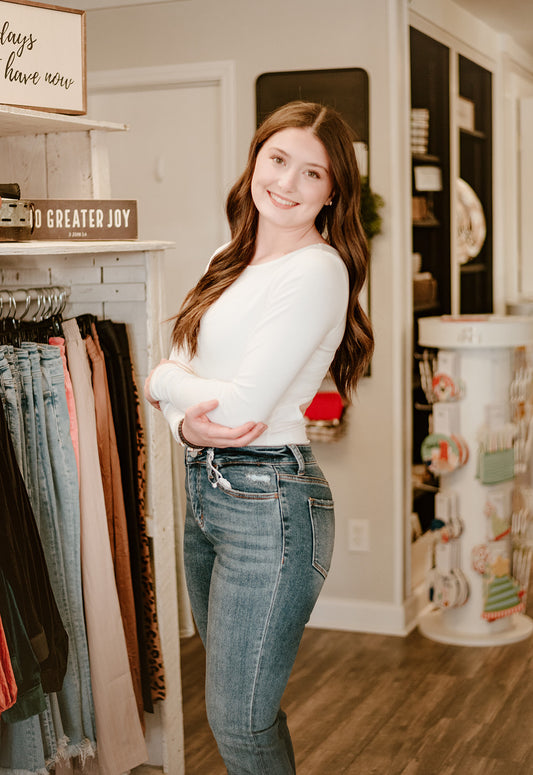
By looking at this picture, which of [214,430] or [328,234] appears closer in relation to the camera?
[214,430]

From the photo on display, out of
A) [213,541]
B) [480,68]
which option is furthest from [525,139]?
[213,541]

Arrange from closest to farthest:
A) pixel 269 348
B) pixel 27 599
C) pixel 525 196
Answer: pixel 269 348 < pixel 27 599 < pixel 525 196

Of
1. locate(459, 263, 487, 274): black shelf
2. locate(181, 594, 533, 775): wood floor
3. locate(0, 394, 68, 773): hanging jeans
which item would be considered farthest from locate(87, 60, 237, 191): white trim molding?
locate(0, 394, 68, 773): hanging jeans

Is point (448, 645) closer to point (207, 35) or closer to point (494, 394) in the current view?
point (494, 394)

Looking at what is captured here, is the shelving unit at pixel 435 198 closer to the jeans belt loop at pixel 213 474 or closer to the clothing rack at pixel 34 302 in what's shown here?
the clothing rack at pixel 34 302

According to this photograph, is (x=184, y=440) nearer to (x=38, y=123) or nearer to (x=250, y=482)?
(x=250, y=482)

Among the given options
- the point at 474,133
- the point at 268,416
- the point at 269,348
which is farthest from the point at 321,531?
the point at 474,133

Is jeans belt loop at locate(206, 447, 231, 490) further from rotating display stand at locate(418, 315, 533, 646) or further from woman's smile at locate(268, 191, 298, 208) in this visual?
rotating display stand at locate(418, 315, 533, 646)

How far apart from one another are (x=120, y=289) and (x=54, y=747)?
3.60ft

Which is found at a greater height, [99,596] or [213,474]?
[213,474]

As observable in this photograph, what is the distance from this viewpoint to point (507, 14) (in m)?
4.59

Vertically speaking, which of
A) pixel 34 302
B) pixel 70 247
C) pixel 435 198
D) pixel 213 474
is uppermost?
pixel 435 198

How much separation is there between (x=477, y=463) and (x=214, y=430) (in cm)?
229

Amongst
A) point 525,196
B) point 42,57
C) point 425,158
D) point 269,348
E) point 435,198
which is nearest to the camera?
point 269,348
